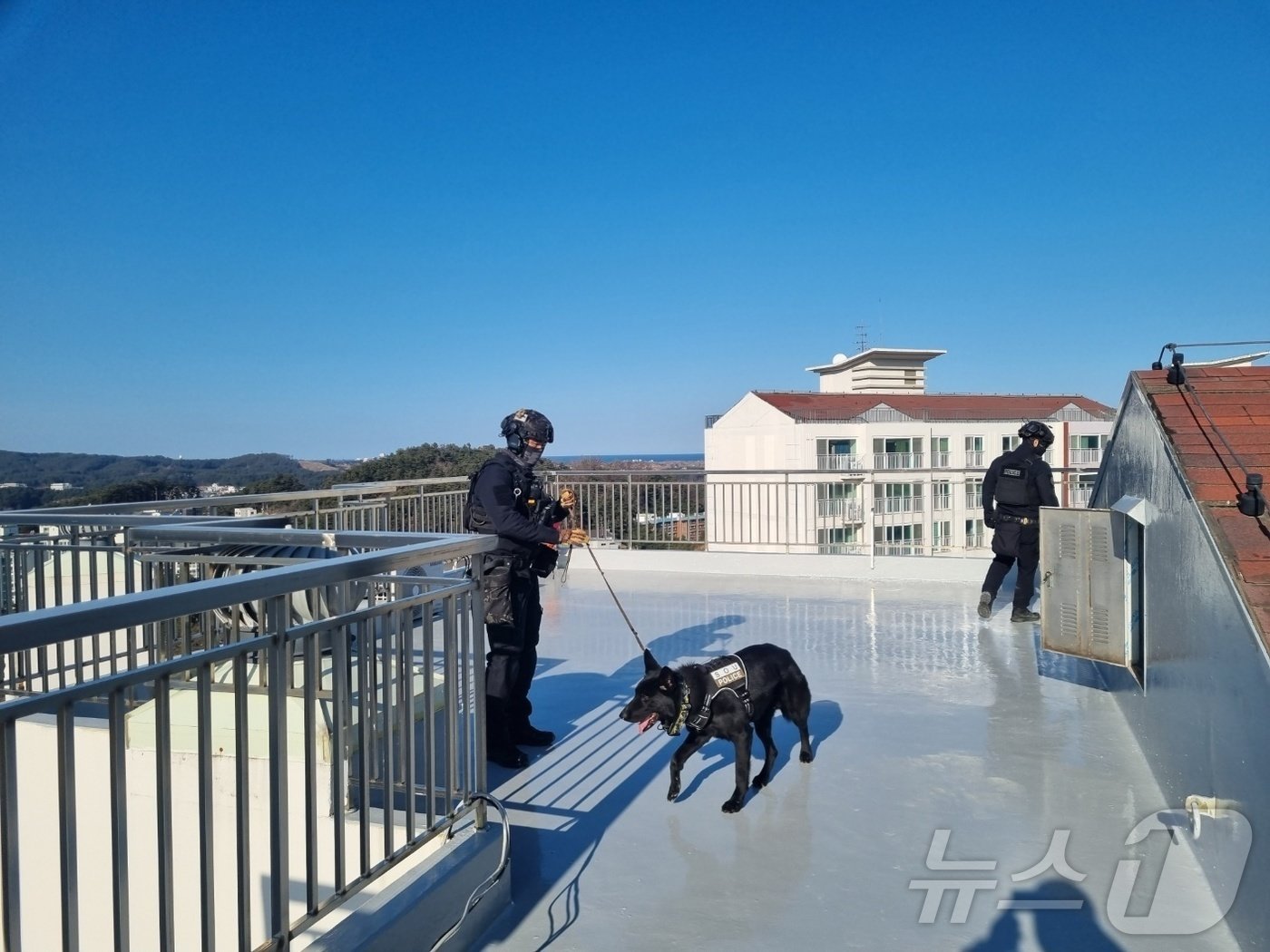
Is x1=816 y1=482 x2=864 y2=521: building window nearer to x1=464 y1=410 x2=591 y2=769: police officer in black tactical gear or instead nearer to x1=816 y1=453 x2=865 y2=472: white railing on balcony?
x1=464 y1=410 x2=591 y2=769: police officer in black tactical gear

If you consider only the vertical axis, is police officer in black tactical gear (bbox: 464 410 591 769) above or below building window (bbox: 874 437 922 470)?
below

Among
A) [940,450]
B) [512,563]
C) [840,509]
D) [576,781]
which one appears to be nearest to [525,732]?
[576,781]

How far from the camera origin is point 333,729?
2.30 meters

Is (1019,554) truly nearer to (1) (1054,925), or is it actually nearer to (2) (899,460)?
(1) (1054,925)

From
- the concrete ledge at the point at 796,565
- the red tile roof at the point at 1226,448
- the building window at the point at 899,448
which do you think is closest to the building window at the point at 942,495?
the concrete ledge at the point at 796,565

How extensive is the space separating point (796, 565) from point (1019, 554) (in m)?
2.95

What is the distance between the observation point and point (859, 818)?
341 cm

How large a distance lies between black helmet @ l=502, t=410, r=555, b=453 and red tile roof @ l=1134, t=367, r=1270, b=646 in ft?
8.35

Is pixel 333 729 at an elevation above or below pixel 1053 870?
above

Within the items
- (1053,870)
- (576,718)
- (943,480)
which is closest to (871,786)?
(1053,870)

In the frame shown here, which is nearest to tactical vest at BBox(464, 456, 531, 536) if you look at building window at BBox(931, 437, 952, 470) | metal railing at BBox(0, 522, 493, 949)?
metal railing at BBox(0, 522, 493, 949)

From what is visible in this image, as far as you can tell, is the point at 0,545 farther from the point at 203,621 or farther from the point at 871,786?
the point at 871,786

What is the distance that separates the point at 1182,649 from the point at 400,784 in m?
2.68

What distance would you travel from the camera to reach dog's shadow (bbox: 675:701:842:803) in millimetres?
3916
